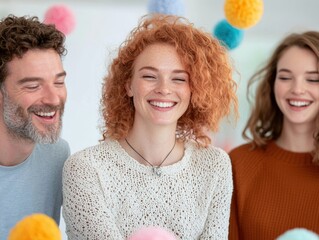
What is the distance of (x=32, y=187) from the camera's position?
1.74 meters

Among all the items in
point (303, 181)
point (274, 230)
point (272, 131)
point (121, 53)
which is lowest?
point (274, 230)

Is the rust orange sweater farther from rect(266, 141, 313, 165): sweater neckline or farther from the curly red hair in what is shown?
the curly red hair

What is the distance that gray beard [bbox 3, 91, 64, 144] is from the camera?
5.51 feet

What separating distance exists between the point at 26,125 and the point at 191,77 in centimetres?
50

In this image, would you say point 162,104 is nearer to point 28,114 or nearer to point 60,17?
point 28,114

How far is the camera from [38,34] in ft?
5.50

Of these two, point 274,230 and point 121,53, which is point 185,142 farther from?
point 274,230

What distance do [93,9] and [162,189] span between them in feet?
5.95

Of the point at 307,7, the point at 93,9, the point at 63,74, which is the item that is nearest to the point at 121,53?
the point at 63,74

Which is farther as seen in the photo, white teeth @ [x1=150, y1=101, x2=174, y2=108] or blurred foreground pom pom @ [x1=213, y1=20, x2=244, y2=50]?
blurred foreground pom pom @ [x1=213, y1=20, x2=244, y2=50]

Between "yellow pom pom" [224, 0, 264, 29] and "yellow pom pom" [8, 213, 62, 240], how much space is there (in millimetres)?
1080

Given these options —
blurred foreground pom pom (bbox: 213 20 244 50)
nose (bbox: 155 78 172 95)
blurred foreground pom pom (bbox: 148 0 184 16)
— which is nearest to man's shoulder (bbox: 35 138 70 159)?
nose (bbox: 155 78 172 95)

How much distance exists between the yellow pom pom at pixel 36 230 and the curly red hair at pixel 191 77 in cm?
65

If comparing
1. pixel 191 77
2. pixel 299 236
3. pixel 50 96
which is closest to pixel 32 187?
pixel 50 96
